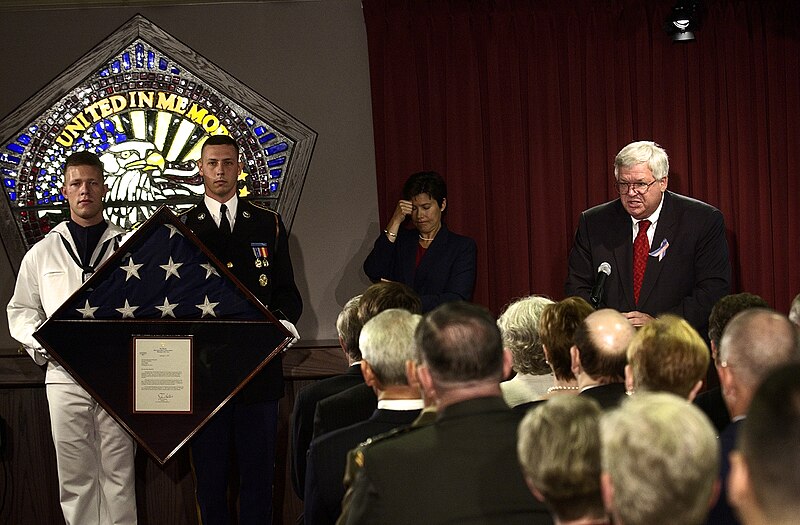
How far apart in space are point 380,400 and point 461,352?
0.57 m

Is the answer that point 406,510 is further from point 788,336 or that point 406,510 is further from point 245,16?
point 245,16

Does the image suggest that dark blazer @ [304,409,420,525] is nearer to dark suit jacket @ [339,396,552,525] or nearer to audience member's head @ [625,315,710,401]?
dark suit jacket @ [339,396,552,525]

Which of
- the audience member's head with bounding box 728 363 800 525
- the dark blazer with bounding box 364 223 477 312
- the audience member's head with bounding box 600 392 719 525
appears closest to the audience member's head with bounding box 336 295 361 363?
the dark blazer with bounding box 364 223 477 312

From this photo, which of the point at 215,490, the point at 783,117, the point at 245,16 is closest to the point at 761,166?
the point at 783,117

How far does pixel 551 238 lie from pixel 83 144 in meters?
2.71

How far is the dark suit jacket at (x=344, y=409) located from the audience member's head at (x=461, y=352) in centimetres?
104

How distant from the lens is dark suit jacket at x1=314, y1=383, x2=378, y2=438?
3.13m

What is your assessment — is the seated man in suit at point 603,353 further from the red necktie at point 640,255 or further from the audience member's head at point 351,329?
the red necktie at point 640,255

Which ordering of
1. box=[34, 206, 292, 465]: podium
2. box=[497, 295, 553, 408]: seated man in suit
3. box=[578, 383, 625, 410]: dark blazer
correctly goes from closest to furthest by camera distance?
box=[578, 383, 625, 410]: dark blazer → box=[497, 295, 553, 408]: seated man in suit → box=[34, 206, 292, 465]: podium

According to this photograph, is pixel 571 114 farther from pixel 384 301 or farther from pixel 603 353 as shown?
pixel 603 353

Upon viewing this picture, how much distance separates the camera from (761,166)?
18.5 ft

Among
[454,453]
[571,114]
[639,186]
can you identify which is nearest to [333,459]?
[454,453]

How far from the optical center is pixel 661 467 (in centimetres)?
140

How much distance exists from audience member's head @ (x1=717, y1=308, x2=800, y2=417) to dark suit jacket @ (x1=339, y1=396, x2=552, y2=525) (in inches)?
20.1
